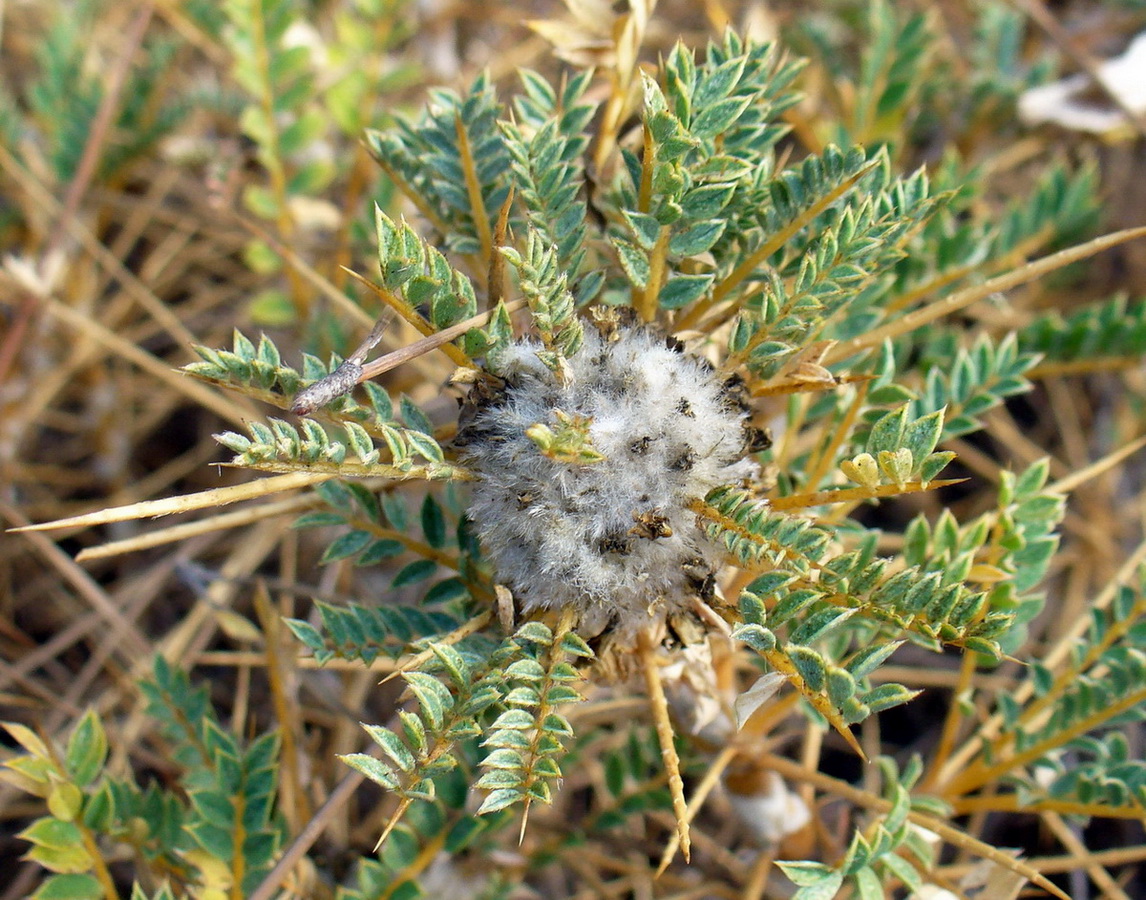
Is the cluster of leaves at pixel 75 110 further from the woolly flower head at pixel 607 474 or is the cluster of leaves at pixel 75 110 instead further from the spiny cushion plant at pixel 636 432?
the woolly flower head at pixel 607 474

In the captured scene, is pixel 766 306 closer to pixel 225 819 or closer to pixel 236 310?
pixel 225 819

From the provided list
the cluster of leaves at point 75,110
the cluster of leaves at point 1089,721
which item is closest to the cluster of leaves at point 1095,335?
the cluster of leaves at point 1089,721

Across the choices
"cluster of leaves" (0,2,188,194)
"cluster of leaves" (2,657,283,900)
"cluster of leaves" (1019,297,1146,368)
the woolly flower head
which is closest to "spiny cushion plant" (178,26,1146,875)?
the woolly flower head

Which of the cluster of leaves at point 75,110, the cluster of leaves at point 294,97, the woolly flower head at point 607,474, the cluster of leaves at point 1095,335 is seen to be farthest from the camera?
the cluster of leaves at point 75,110

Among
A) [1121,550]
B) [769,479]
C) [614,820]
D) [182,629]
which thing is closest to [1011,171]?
[1121,550]

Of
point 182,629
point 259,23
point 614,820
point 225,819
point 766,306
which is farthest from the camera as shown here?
point 182,629

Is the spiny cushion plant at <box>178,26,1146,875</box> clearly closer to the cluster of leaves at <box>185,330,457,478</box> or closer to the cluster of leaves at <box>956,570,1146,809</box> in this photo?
the cluster of leaves at <box>185,330,457,478</box>

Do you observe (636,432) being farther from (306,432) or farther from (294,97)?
(294,97)

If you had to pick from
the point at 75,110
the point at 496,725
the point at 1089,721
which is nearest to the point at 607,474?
the point at 496,725
